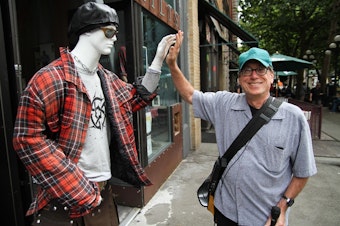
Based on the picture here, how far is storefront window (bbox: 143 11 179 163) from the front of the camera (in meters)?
4.20

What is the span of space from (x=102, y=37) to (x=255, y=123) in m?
1.07

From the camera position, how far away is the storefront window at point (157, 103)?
420cm

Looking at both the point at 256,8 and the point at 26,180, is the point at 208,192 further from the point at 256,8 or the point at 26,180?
the point at 256,8

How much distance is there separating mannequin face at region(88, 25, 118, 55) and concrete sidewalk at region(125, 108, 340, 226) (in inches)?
97.1

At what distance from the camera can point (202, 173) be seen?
5.24 metres

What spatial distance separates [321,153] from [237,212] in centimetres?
577

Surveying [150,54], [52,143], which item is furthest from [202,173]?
[52,143]

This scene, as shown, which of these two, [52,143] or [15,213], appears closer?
[52,143]

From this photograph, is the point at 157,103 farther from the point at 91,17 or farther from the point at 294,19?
the point at 294,19

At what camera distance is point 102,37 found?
5.33 ft

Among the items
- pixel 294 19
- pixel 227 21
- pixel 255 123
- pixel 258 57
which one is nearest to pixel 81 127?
pixel 255 123

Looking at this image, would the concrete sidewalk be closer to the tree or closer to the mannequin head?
the mannequin head

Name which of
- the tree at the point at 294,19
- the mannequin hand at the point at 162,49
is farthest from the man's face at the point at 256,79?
the tree at the point at 294,19

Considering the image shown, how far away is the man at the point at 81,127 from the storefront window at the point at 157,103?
2223 millimetres
